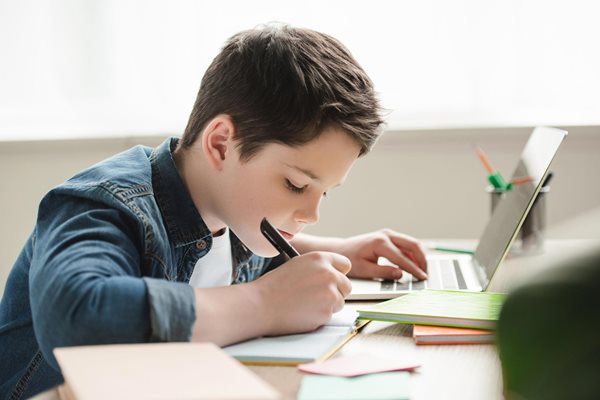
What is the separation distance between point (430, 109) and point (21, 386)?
1720mm

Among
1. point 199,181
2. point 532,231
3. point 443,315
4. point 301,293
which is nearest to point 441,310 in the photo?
point 443,315

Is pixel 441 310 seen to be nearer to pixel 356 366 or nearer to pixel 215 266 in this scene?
pixel 356 366

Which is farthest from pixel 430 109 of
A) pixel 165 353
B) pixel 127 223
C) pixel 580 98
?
pixel 165 353

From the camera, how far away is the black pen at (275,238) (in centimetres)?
94

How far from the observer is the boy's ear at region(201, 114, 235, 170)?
3.23 feet

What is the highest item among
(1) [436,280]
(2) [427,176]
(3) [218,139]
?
(3) [218,139]

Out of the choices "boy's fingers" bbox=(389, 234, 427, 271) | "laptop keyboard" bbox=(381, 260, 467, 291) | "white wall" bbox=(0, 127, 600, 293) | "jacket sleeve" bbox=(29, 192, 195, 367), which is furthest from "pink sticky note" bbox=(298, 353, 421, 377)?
"white wall" bbox=(0, 127, 600, 293)

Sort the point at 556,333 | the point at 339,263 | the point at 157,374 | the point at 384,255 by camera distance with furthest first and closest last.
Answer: the point at 384,255 < the point at 339,263 < the point at 157,374 < the point at 556,333

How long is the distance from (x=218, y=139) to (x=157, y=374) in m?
0.53

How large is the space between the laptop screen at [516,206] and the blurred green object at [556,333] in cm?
63

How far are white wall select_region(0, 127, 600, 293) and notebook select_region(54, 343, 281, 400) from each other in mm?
1911

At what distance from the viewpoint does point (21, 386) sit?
933mm

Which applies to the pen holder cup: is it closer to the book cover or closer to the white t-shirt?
the white t-shirt

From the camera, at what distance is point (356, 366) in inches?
25.1
